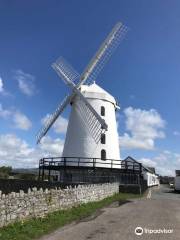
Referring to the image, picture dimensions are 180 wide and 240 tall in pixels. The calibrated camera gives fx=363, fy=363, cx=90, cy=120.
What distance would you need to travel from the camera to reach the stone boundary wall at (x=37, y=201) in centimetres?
1252

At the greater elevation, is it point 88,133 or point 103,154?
point 88,133

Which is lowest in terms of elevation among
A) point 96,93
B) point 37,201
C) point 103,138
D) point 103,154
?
point 37,201

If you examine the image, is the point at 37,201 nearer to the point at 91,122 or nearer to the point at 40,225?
the point at 40,225

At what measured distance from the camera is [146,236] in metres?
12.0

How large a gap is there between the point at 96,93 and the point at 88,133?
4.83 meters

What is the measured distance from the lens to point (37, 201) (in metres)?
14.9

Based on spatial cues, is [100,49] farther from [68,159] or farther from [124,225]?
[124,225]

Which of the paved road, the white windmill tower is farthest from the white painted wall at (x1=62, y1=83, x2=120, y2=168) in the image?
the paved road

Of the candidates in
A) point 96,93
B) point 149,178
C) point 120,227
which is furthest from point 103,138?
point 149,178

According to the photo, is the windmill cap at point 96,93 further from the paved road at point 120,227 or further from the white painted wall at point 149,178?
the paved road at point 120,227

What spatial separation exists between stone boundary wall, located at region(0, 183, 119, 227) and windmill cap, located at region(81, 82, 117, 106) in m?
18.9

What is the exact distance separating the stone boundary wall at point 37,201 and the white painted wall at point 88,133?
614 inches

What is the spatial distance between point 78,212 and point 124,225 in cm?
382

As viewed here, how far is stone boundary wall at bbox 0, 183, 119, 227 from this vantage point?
12.5 metres
